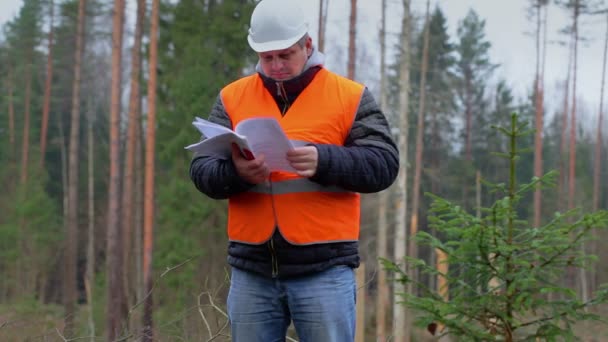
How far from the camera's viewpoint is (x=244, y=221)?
300 centimetres

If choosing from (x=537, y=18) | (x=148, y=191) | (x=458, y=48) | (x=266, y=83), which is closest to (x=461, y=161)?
(x=458, y=48)

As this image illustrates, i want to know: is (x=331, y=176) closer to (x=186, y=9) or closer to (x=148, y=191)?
(x=148, y=191)

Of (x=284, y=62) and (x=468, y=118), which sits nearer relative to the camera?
(x=284, y=62)

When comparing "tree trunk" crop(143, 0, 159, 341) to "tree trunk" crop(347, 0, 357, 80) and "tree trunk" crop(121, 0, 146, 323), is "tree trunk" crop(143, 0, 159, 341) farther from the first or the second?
"tree trunk" crop(347, 0, 357, 80)

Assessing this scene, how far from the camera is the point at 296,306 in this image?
296 cm

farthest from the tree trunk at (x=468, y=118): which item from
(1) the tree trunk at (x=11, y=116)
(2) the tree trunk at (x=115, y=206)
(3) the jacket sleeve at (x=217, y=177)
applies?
(3) the jacket sleeve at (x=217, y=177)

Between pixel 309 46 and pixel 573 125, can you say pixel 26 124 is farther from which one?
pixel 309 46

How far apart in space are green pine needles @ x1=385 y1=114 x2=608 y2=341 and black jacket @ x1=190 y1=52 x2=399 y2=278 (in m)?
1.22

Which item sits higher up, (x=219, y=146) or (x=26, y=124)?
(x=26, y=124)

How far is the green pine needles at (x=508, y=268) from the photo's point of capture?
402 cm

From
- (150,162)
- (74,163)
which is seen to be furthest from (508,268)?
(74,163)

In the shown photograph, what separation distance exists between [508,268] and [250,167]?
6.30 ft

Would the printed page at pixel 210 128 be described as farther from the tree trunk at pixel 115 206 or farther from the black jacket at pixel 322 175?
the tree trunk at pixel 115 206

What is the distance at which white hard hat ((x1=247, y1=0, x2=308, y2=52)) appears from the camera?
2.95 meters
